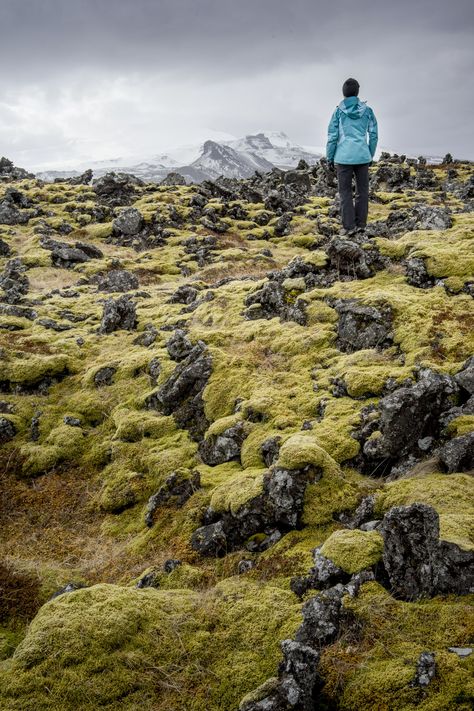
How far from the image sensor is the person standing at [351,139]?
61.6ft

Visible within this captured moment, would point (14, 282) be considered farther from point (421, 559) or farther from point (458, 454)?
point (421, 559)

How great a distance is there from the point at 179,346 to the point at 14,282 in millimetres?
15903

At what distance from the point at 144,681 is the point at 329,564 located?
3024 millimetres

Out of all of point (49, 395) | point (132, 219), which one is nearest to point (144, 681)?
point (49, 395)

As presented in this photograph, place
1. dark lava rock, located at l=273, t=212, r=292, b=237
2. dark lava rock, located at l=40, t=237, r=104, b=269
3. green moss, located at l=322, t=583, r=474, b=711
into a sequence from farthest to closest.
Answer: dark lava rock, located at l=273, t=212, r=292, b=237 → dark lava rock, located at l=40, t=237, r=104, b=269 → green moss, located at l=322, t=583, r=474, b=711

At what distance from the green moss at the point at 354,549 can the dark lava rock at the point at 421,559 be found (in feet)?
1.09

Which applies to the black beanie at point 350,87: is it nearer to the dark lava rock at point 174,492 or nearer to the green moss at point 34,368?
the green moss at point 34,368

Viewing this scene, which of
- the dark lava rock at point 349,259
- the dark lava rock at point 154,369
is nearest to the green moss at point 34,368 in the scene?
the dark lava rock at point 154,369

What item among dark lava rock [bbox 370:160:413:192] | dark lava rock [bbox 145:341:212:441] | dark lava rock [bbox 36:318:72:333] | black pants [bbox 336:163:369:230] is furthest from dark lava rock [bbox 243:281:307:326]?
dark lava rock [bbox 370:160:413:192]

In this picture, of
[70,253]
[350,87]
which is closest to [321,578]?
[350,87]

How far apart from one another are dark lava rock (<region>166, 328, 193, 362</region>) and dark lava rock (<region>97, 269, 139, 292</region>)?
11971 mm

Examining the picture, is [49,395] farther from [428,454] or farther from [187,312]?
[428,454]

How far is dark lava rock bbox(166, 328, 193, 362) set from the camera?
52.7ft

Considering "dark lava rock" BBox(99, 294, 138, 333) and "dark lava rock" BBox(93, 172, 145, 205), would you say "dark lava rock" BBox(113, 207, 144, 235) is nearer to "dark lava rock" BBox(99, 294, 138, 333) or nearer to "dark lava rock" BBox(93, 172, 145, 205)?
"dark lava rock" BBox(93, 172, 145, 205)
